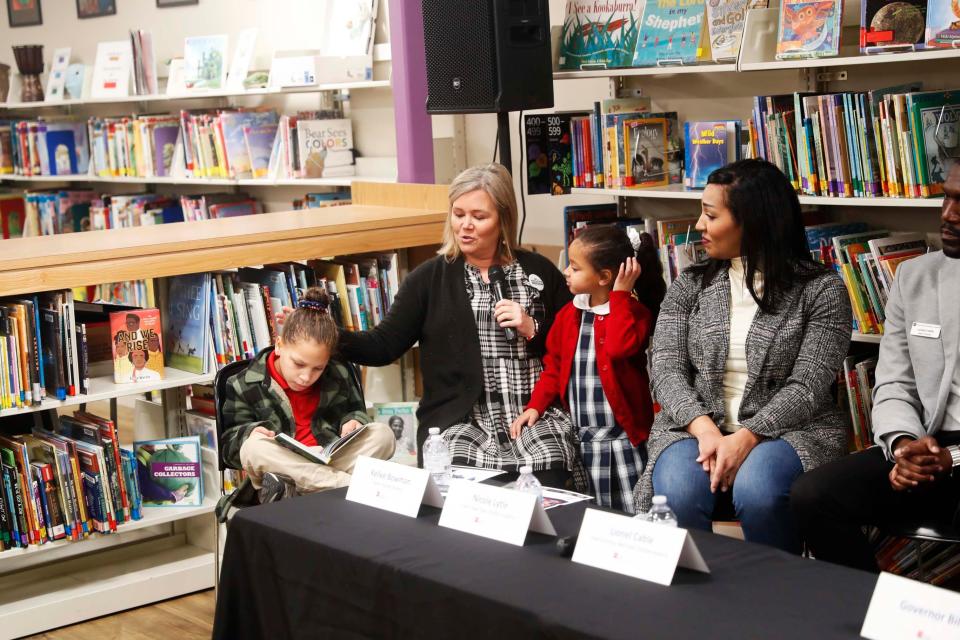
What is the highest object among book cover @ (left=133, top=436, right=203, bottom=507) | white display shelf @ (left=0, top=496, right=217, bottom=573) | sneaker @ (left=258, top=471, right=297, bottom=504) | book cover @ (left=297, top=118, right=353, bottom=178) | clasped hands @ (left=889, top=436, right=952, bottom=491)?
book cover @ (left=297, top=118, right=353, bottom=178)

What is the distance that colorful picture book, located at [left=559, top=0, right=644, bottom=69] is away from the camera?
3885 millimetres

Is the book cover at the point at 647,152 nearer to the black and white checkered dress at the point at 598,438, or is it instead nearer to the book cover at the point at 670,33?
the book cover at the point at 670,33

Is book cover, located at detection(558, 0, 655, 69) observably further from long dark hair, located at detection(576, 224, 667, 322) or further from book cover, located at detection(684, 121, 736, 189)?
long dark hair, located at detection(576, 224, 667, 322)

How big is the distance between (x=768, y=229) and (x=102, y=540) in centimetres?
206

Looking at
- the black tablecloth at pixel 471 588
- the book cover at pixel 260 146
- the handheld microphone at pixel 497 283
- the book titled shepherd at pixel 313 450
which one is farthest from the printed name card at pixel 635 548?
the book cover at pixel 260 146

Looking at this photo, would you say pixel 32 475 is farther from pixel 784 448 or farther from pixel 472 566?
pixel 784 448

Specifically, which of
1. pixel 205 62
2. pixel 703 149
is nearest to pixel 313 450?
pixel 703 149

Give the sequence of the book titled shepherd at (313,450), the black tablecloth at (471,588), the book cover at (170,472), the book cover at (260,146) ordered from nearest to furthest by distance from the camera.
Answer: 1. the black tablecloth at (471,588)
2. the book titled shepherd at (313,450)
3. the book cover at (170,472)
4. the book cover at (260,146)

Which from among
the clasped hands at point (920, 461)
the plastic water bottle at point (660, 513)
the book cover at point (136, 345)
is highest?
the book cover at point (136, 345)

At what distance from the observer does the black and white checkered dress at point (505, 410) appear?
2.94 meters

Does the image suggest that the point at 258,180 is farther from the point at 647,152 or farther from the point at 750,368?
the point at 750,368

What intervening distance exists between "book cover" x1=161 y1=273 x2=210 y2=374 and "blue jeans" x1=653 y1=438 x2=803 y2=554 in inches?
58.5

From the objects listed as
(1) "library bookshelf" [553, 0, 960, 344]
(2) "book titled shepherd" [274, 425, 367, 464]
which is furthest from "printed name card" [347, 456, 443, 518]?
(1) "library bookshelf" [553, 0, 960, 344]

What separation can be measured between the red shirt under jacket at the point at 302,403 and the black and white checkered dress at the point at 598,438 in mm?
668
